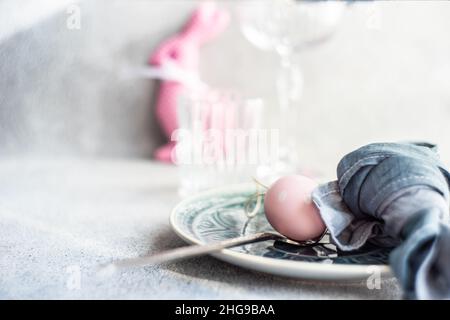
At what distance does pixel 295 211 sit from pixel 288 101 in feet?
1.80

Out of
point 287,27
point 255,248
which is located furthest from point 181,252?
point 287,27

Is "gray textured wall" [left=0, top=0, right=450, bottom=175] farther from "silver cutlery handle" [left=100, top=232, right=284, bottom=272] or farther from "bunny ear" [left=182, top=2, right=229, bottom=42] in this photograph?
"silver cutlery handle" [left=100, top=232, right=284, bottom=272]

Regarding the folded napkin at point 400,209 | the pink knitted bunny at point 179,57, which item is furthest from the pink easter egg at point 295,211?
the pink knitted bunny at point 179,57

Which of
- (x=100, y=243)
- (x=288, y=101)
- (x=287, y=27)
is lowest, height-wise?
(x=100, y=243)

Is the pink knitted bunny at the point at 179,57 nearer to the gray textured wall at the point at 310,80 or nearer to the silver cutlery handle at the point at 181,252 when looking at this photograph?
the gray textured wall at the point at 310,80

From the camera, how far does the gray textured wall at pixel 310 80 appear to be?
1014mm

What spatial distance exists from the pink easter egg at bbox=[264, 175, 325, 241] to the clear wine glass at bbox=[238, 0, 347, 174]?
403 mm

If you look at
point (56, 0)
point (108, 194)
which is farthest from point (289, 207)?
point (56, 0)

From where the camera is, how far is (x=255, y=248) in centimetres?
50

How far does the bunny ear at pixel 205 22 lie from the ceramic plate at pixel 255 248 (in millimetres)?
444

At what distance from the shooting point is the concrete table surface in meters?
0.45

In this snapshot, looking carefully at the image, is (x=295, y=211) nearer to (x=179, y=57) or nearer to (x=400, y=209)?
(x=400, y=209)

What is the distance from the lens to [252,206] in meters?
0.65

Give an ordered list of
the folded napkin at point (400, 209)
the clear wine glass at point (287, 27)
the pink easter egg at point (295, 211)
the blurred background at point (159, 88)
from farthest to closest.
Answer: the clear wine glass at point (287, 27) < the blurred background at point (159, 88) < the pink easter egg at point (295, 211) < the folded napkin at point (400, 209)
